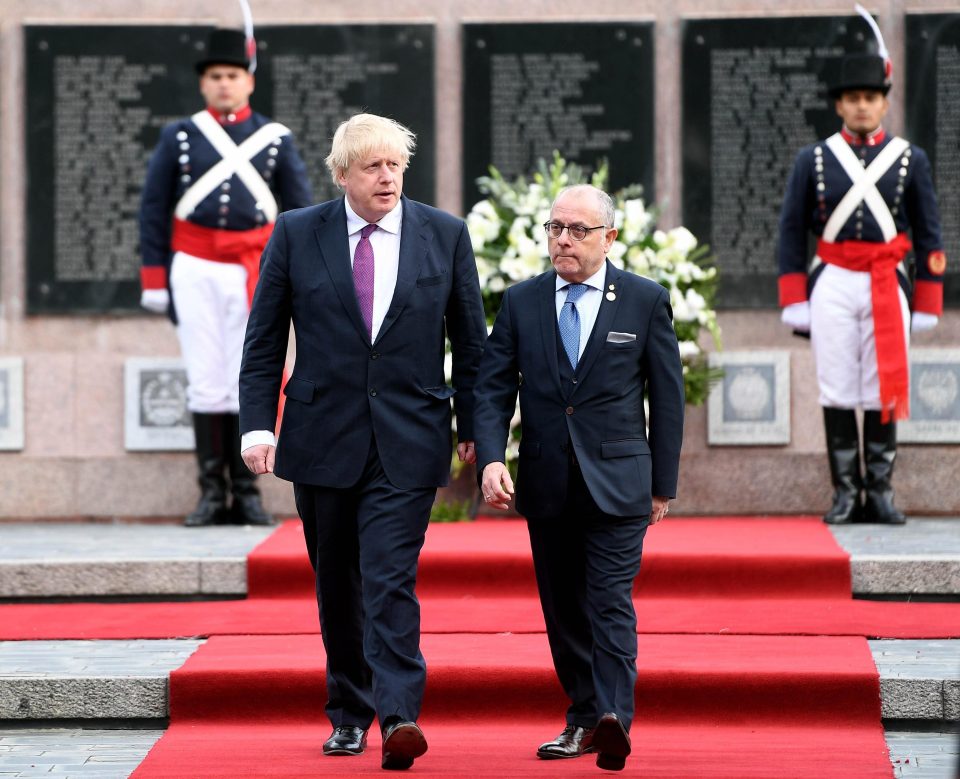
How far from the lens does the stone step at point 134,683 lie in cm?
550

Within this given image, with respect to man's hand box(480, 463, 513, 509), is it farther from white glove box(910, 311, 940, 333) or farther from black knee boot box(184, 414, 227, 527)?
white glove box(910, 311, 940, 333)

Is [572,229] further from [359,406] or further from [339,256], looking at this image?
[359,406]

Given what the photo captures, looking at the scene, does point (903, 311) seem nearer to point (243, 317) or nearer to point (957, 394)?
point (957, 394)

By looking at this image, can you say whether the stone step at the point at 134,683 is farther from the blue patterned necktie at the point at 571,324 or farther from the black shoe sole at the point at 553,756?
the blue patterned necktie at the point at 571,324

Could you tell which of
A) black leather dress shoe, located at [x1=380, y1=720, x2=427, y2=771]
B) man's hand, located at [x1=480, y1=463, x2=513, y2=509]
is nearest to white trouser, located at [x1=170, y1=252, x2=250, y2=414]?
man's hand, located at [x1=480, y1=463, x2=513, y2=509]

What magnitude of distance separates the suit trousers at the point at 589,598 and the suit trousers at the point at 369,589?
406 millimetres

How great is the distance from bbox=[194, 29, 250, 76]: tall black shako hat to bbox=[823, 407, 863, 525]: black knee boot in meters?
3.43

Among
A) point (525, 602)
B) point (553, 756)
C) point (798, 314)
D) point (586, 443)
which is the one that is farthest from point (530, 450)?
point (798, 314)

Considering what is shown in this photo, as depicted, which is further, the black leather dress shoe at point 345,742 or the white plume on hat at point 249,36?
the white plume on hat at point 249,36

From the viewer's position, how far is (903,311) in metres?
8.23

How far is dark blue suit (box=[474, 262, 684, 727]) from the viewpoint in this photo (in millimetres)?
4902

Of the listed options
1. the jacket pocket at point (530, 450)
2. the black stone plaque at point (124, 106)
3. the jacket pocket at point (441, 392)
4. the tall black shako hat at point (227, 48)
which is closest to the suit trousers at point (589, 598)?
the jacket pocket at point (530, 450)

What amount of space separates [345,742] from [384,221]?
1583mm

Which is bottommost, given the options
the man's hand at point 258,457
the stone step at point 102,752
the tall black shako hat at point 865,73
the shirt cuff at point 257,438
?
the stone step at point 102,752
